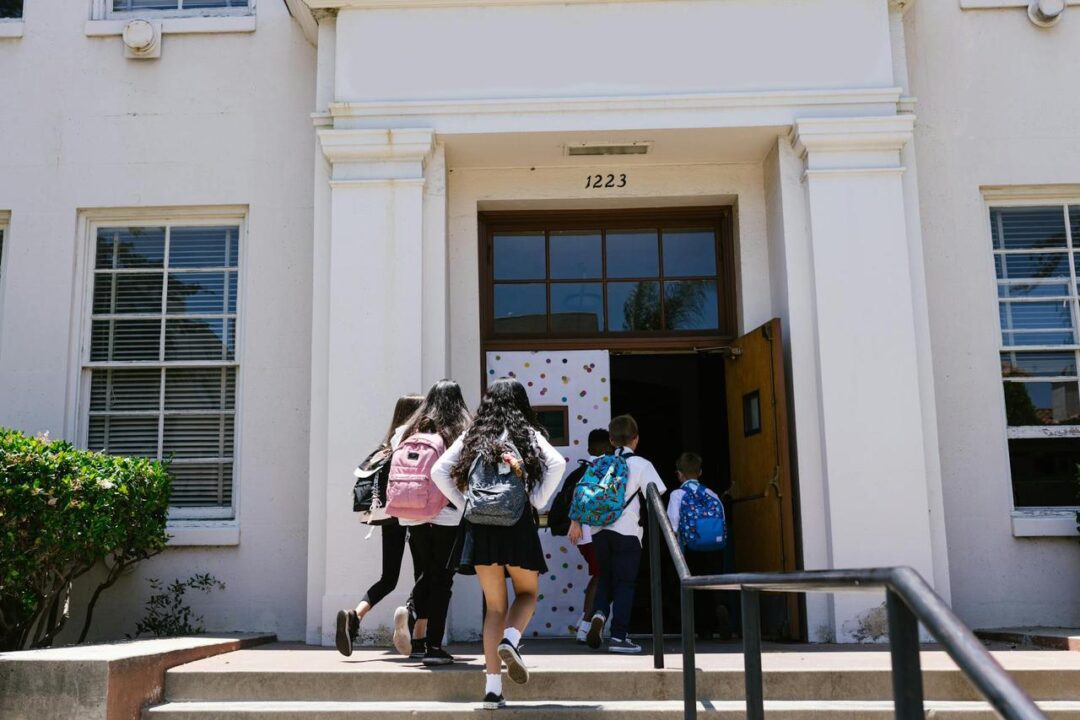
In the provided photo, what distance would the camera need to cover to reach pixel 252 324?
8.88m

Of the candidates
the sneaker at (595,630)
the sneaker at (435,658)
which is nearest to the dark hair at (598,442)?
the sneaker at (595,630)

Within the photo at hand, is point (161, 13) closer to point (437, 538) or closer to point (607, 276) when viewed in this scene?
point (607, 276)

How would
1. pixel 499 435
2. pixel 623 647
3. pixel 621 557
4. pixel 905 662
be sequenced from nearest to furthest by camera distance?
pixel 905 662 < pixel 499 435 < pixel 623 647 < pixel 621 557

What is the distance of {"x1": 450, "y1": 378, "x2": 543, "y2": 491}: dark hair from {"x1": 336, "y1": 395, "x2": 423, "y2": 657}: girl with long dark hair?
0.94 meters

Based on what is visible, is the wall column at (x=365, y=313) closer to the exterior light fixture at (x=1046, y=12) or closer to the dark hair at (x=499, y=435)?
the dark hair at (x=499, y=435)

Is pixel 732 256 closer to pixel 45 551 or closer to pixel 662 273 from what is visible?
pixel 662 273

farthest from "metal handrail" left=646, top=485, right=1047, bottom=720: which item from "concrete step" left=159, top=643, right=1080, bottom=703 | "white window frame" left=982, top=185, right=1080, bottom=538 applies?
"white window frame" left=982, top=185, right=1080, bottom=538

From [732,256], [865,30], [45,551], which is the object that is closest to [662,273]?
[732,256]

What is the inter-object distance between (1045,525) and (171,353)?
6.75 m

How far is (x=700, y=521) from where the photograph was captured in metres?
7.96

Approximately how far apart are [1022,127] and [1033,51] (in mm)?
635

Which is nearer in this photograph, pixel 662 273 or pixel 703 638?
pixel 703 638

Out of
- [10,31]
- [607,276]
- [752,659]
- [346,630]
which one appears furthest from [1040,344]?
[10,31]

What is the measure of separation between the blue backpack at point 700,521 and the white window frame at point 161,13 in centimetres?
524
